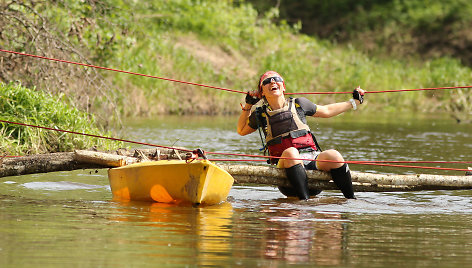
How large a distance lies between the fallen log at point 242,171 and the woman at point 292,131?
0.14 meters

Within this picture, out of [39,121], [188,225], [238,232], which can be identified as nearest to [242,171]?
[188,225]

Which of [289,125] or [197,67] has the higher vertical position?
[197,67]

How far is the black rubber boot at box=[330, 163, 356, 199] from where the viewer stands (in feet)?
29.6

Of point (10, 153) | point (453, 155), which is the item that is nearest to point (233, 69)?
point (453, 155)

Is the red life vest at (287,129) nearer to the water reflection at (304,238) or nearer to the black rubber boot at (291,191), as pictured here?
the black rubber boot at (291,191)

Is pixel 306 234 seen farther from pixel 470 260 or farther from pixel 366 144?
pixel 366 144

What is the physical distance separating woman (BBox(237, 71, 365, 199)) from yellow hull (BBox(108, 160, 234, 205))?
2.58 feet

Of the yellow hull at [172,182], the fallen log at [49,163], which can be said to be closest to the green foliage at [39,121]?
the fallen log at [49,163]

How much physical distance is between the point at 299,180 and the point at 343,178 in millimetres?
477

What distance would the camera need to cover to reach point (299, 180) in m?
9.00

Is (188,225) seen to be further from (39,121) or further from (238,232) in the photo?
(39,121)

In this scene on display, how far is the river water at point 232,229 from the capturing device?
5898mm

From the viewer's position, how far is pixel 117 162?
Result: 9062 millimetres

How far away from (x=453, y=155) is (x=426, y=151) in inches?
32.7
